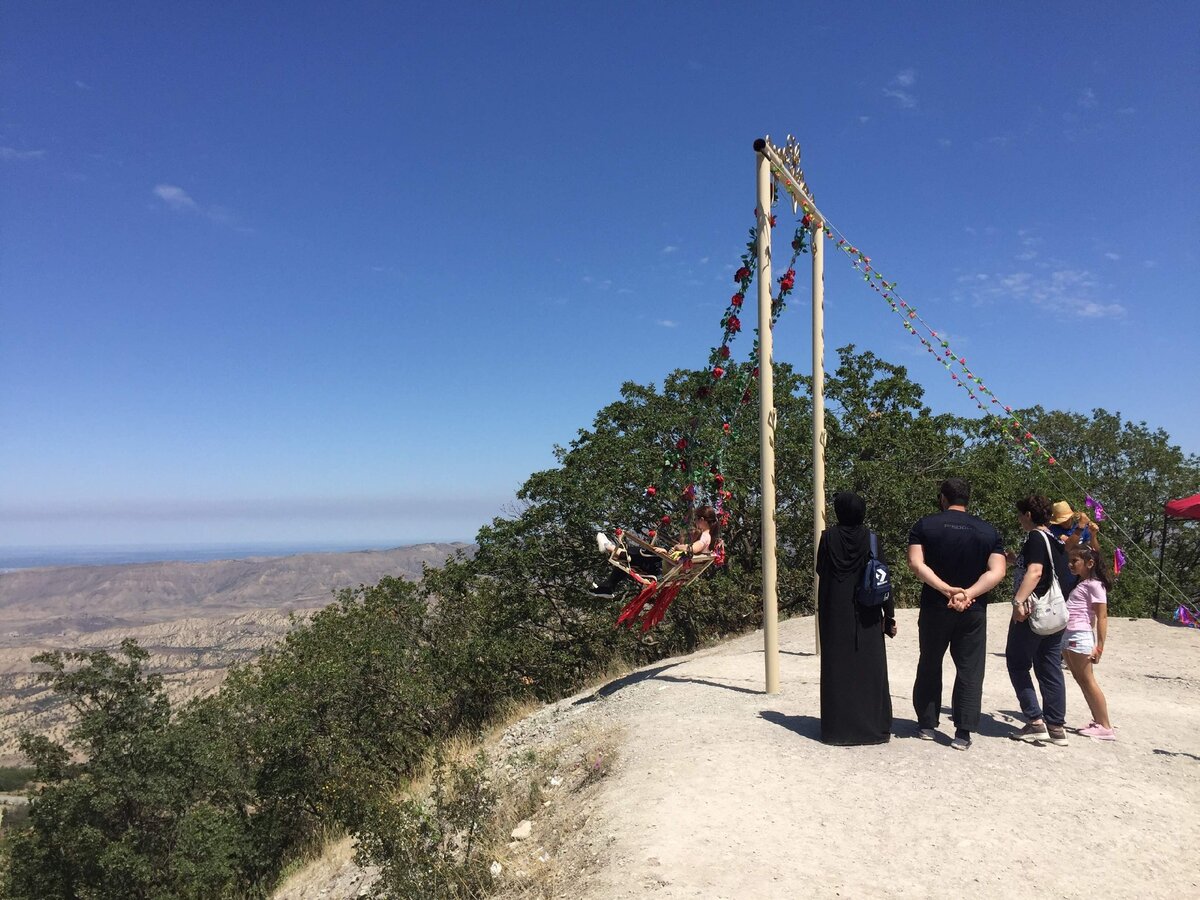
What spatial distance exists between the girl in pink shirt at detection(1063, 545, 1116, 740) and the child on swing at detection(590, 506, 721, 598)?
3.41 m

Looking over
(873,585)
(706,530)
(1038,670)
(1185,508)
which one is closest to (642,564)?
(706,530)

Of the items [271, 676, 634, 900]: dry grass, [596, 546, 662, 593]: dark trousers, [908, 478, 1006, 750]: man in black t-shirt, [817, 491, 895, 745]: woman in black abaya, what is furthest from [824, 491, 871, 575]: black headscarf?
[596, 546, 662, 593]: dark trousers

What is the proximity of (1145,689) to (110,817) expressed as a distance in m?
25.2

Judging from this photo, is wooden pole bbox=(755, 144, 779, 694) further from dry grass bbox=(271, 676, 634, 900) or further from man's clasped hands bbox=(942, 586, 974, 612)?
man's clasped hands bbox=(942, 586, 974, 612)

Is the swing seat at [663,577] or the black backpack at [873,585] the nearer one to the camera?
the black backpack at [873,585]

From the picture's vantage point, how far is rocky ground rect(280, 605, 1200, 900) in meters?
3.94

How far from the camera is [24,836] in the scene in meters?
21.2

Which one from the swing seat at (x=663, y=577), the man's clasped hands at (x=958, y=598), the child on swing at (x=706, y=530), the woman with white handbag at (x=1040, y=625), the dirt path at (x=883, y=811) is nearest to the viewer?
the dirt path at (x=883, y=811)

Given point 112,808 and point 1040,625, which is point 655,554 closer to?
point 1040,625

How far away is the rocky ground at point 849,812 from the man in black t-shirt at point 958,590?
48cm

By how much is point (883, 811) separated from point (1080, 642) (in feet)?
9.21

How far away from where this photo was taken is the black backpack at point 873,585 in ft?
18.3

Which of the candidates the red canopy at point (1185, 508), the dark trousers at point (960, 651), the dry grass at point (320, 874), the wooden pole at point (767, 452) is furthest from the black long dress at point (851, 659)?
the red canopy at point (1185, 508)

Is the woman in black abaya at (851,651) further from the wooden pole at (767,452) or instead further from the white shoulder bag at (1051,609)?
the wooden pole at (767,452)
